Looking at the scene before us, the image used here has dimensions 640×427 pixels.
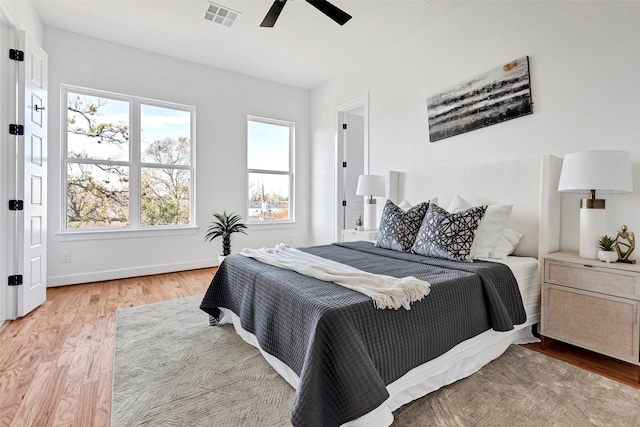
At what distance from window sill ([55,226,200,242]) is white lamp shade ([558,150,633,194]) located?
4.34m

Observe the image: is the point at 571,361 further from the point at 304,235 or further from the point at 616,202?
the point at 304,235

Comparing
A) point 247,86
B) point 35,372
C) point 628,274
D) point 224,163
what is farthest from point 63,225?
point 628,274

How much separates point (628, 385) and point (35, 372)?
136 inches

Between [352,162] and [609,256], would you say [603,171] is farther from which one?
[352,162]

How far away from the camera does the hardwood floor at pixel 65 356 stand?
4.99 feet

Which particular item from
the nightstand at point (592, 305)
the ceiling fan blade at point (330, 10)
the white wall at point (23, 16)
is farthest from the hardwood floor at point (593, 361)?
the white wall at point (23, 16)

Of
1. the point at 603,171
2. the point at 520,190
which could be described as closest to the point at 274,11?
the point at 520,190

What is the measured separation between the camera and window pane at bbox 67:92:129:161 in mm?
3801

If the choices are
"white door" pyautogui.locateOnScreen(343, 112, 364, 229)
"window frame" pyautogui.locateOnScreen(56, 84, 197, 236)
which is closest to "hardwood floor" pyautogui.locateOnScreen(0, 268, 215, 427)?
"window frame" pyautogui.locateOnScreen(56, 84, 197, 236)

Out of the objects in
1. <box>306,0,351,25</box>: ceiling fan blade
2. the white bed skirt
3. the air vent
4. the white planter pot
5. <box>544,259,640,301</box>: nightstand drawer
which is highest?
the air vent

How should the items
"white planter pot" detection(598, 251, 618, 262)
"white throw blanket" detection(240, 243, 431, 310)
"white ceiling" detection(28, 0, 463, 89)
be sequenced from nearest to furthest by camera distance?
"white throw blanket" detection(240, 243, 431, 310) → "white planter pot" detection(598, 251, 618, 262) → "white ceiling" detection(28, 0, 463, 89)

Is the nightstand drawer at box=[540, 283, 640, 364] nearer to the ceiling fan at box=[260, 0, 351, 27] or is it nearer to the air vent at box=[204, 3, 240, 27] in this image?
the ceiling fan at box=[260, 0, 351, 27]

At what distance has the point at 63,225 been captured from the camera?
3729 millimetres

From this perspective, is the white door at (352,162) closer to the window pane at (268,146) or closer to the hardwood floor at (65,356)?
the window pane at (268,146)
